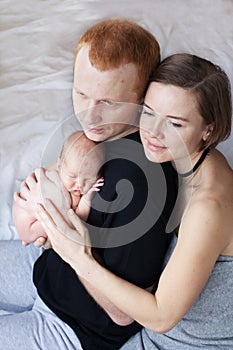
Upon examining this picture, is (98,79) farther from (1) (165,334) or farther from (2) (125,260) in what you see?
(1) (165,334)

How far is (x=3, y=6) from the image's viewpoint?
2018 mm

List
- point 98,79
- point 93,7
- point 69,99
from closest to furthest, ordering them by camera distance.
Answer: point 98,79 < point 69,99 < point 93,7

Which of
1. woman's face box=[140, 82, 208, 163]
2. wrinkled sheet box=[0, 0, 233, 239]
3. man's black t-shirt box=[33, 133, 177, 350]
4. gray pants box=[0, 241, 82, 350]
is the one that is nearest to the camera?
woman's face box=[140, 82, 208, 163]

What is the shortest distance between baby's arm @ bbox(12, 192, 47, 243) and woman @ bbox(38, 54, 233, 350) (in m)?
0.12

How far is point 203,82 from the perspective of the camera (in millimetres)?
939

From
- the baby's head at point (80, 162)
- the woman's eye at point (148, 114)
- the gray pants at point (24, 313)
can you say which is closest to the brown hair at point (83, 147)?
the baby's head at point (80, 162)

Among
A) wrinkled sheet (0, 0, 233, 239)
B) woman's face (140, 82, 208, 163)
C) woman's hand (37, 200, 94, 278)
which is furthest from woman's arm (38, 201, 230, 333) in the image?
wrinkled sheet (0, 0, 233, 239)

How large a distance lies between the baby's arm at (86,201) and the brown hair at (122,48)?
0.18 m

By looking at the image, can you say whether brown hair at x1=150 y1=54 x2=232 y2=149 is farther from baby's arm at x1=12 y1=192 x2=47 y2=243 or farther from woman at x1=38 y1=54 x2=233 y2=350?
baby's arm at x1=12 y1=192 x2=47 y2=243

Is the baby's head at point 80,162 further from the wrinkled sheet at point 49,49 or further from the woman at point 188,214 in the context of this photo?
the wrinkled sheet at point 49,49

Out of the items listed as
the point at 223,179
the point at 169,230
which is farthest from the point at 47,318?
the point at 223,179

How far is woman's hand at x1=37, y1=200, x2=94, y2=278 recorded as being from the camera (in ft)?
3.43

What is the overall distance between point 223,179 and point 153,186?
0.41ft

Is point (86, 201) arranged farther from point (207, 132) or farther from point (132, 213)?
point (207, 132)
